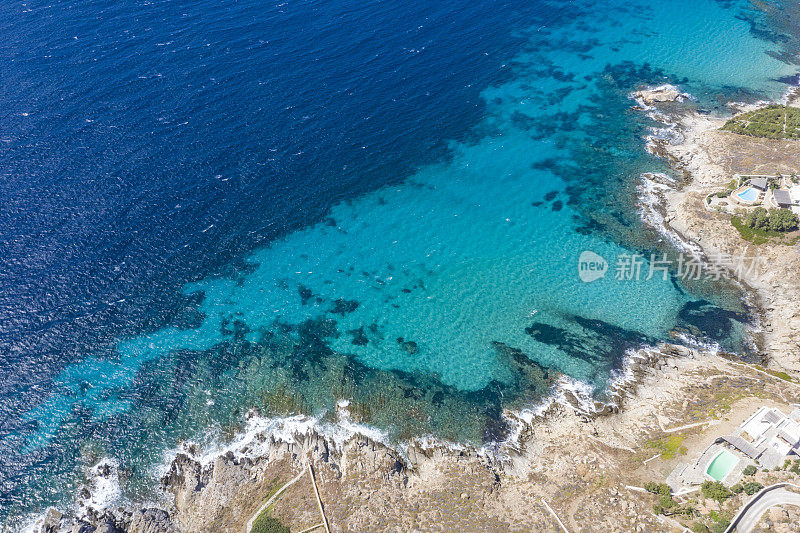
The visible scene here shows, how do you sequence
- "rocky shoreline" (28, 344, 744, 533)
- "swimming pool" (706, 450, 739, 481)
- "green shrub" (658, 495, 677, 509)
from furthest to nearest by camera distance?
"rocky shoreline" (28, 344, 744, 533) → "swimming pool" (706, 450, 739, 481) → "green shrub" (658, 495, 677, 509)

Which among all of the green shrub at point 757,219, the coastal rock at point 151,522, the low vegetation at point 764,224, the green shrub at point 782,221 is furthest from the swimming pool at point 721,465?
the coastal rock at point 151,522

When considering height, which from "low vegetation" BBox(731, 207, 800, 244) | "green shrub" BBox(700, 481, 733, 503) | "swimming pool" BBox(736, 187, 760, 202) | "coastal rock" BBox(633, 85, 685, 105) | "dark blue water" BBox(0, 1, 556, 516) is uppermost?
"dark blue water" BBox(0, 1, 556, 516)

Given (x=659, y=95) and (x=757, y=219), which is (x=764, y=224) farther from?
(x=659, y=95)

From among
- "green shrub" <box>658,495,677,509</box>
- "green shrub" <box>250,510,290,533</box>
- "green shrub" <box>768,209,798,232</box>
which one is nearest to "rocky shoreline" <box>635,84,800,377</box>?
"green shrub" <box>768,209,798,232</box>

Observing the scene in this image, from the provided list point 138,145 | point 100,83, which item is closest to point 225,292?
point 138,145

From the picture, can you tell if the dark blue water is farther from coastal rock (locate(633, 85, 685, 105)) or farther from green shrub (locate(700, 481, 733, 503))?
green shrub (locate(700, 481, 733, 503))

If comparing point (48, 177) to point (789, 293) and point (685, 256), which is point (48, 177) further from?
point (789, 293)

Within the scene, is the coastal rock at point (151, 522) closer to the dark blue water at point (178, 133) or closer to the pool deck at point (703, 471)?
the dark blue water at point (178, 133)
